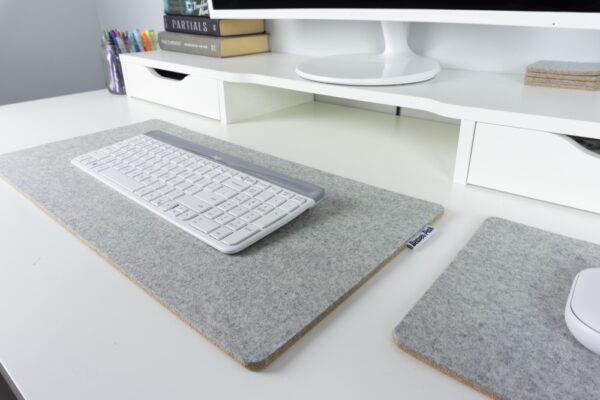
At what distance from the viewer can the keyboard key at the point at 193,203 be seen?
444 millimetres

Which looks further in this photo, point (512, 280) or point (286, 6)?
point (286, 6)

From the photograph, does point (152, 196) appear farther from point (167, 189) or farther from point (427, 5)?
point (427, 5)

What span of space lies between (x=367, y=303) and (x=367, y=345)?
0.15ft

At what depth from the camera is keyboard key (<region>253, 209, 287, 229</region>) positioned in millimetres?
413

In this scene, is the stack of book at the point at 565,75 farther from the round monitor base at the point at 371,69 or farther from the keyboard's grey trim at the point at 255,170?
the keyboard's grey trim at the point at 255,170

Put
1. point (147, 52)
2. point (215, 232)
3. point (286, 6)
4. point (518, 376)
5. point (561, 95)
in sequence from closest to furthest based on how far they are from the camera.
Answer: point (518, 376), point (215, 232), point (561, 95), point (286, 6), point (147, 52)

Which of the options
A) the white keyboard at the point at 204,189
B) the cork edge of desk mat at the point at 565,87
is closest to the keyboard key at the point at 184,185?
the white keyboard at the point at 204,189

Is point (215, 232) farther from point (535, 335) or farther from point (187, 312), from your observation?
point (535, 335)

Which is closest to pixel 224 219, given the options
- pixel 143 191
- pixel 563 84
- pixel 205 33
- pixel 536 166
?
pixel 143 191

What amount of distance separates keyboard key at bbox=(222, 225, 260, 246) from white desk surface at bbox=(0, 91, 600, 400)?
0.08 m

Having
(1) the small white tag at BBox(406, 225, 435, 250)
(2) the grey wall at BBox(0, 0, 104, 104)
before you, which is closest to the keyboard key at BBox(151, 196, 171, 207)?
(1) the small white tag at BBox(406, 225, 435, 250)

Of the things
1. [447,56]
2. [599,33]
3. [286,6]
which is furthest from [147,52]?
[599,33]

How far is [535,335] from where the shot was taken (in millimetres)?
297

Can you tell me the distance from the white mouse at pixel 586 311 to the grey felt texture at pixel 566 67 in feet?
1.20
